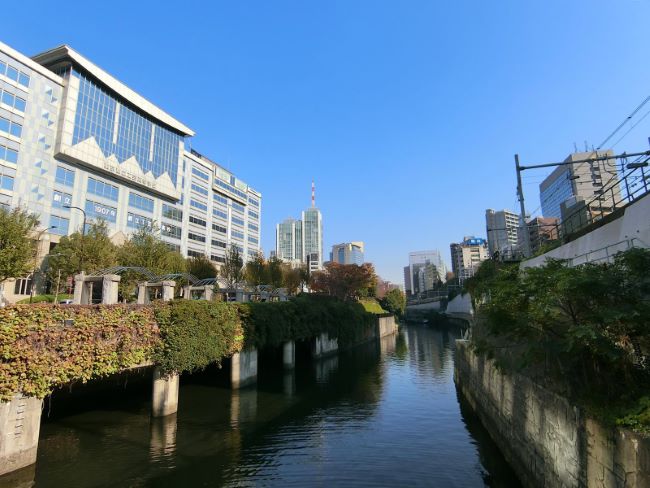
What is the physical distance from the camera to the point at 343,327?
52.8m

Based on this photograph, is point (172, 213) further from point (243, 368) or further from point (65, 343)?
point (65, 343)

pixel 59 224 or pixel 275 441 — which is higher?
pixel 59 224

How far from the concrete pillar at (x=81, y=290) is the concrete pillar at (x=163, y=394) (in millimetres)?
7886

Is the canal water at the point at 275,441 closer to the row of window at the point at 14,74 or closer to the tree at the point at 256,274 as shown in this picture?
the tree at the point at 256,274

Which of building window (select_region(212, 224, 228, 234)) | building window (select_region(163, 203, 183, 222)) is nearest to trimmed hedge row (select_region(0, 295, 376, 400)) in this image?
Result: building window (select_region(163, 203, 183, 222))

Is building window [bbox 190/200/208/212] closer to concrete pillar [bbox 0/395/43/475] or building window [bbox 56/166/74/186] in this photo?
building window [bbox 56/166/74/186]

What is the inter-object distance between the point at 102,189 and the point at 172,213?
19468 mm

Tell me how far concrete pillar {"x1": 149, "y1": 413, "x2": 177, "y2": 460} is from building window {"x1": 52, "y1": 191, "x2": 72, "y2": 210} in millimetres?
54578

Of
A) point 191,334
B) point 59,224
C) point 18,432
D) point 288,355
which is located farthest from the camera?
point 59,224

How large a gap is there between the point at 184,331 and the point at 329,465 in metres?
10.1

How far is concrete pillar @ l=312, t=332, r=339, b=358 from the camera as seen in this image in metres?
45.7

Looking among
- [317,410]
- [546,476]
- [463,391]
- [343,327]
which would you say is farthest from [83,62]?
[546,476]

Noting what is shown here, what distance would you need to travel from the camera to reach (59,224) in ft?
206

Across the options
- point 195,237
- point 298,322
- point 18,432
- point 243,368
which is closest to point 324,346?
point 298,322
